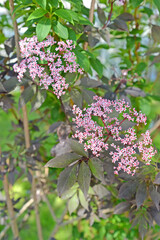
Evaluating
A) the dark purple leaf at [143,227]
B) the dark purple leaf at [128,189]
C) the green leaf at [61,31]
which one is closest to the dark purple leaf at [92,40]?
the green leaf at [61,31]

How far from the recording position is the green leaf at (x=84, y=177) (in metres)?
0.65

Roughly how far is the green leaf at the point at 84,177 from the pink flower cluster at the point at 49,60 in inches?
7.7

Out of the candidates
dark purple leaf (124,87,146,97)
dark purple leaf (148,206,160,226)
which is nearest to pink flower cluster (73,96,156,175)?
dark purple leaf (148,206,160,226)

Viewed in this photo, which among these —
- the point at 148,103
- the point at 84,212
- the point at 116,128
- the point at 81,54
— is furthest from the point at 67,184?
the point at 148,103

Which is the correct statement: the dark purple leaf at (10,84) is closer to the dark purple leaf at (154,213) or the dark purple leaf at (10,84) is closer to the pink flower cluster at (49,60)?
the pink flower cluster at (49,60)

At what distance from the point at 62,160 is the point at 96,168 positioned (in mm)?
87

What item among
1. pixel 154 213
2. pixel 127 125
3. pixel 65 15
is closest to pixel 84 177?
pixel 127 125

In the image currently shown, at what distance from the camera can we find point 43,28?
61cm

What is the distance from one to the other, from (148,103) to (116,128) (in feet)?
1.56

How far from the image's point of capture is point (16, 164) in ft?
3.37

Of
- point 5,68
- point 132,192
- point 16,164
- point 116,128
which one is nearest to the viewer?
point 116,128

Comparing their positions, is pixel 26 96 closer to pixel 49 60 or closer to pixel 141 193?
pixel 49 60

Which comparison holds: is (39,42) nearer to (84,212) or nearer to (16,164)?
(16,164)

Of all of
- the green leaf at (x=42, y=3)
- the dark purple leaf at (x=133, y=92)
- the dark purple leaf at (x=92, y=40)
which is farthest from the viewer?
the dark purple leaf at (x=133, y=92)
